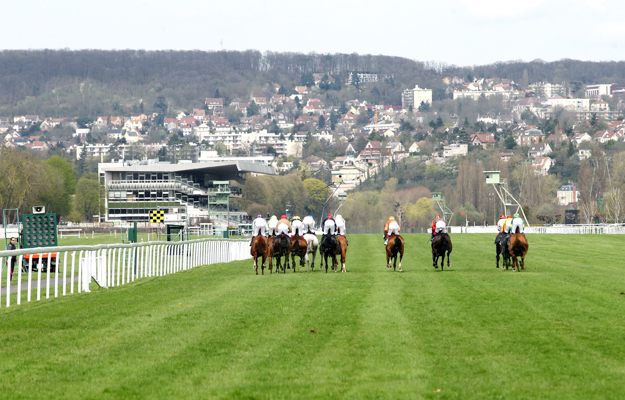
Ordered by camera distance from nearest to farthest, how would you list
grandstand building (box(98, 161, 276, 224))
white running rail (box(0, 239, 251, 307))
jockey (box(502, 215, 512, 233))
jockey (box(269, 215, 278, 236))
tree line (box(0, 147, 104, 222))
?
white running rail (box(0, 239, 251, 307))
jockey (box(269, 215, 278, 236))
jockey (box(502, 215, 512, 233))
tree line (box(0, 147, 104, 222))
grandstand building (box(98, 161, 276, 224))

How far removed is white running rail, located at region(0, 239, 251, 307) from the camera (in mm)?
16359

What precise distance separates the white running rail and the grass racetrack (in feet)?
3.03

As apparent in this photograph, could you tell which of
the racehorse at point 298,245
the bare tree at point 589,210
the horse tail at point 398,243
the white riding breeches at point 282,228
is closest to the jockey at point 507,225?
the horse tail at point 398,243

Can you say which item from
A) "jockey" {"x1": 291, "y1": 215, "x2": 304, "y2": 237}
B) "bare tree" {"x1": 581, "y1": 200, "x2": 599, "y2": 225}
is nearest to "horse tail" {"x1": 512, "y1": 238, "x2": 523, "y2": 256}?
"jockey" {"x1": 291, "y1": 215, "x2": 304, "y2": 237}

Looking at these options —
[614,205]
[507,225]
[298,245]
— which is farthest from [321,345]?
[614,205]

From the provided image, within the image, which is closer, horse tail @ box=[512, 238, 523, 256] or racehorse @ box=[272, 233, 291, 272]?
horse tail @ box=[512, 238, 523, 256]

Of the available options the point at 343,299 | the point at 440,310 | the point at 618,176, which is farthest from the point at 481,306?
the point at 618,176

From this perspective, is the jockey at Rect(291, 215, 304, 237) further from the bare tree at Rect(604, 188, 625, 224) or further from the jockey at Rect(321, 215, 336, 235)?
the bare tree at Rect(604, 188, 625, 224)

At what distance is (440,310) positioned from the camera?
1356 centimetres

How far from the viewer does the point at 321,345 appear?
33.8 feet

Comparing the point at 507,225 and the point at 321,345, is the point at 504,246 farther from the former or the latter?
the point at 321,345

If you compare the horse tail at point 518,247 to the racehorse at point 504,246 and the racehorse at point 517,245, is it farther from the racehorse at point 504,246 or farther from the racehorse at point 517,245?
the racehorse at point 504,246

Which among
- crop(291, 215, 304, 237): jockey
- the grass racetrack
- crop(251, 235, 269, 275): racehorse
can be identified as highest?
crop(291, 215, 304, 237): jockey

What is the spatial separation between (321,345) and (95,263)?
34.3ft
